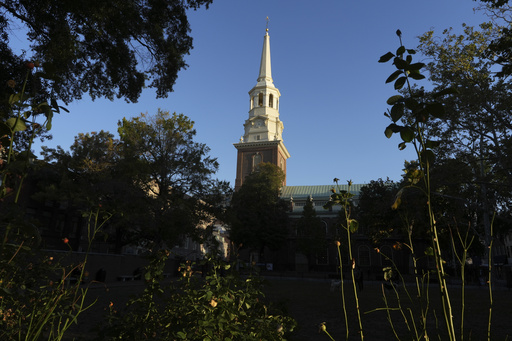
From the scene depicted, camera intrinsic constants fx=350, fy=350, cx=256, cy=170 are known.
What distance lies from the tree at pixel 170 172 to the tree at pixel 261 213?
53.9 ft

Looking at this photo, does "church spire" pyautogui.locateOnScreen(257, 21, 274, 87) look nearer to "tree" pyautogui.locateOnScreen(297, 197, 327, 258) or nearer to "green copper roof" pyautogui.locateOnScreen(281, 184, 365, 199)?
"green copper roof" pyautogui.locateOnScreen(281, 184, 365, 199)

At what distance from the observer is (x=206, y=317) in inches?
112

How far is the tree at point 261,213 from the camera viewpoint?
45.1 m

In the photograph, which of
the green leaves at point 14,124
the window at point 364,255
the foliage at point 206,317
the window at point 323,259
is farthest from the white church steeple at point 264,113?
the green leaves at point 14,124

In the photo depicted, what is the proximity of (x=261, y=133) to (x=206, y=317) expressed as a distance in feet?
201

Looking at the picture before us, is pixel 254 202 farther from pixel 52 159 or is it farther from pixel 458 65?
pixel 458 65

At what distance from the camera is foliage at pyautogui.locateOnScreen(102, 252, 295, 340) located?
9.41 feet

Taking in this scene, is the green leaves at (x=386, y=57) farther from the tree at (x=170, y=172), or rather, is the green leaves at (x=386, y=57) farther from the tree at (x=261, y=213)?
the tree at (x=261, y=213)

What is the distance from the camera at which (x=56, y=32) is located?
328 inches

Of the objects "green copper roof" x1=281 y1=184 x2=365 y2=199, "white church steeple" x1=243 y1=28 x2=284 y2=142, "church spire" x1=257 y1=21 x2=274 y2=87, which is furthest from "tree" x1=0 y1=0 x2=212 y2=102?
"green copper roof" x1=281 y1=184 x2=365 y2=199

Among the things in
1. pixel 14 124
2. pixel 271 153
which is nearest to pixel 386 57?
pixel 14 124

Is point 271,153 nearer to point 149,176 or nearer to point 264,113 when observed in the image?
point 264,113

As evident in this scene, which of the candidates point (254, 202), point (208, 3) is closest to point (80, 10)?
point (208, 3)

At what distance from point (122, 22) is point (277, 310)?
8546mm
